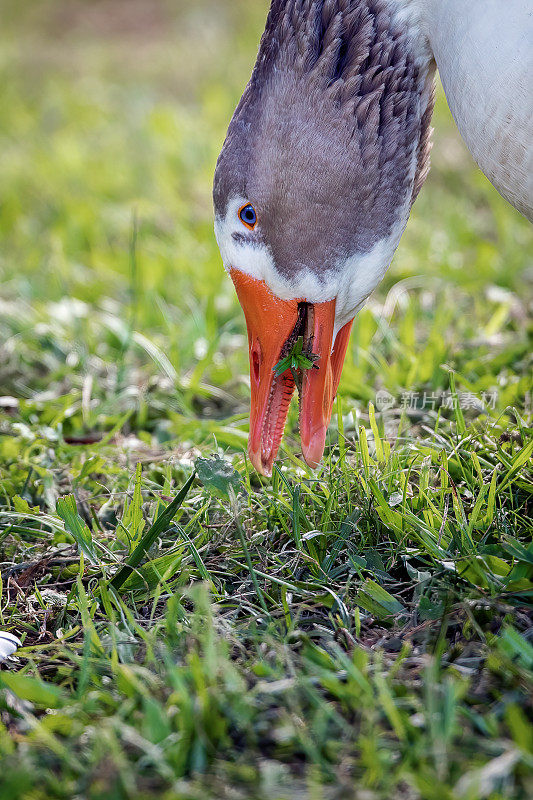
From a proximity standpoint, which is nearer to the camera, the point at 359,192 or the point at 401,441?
the point at 359,192

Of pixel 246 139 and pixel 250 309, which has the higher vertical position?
pixel 246 139

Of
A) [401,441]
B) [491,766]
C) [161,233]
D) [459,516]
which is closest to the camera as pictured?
[491,766]

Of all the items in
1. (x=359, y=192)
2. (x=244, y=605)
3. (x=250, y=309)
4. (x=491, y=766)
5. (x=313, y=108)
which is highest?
(x=313, y=108)

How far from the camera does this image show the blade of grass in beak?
97.5 inches

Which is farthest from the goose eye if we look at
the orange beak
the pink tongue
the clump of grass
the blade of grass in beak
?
the blade of grass in beak

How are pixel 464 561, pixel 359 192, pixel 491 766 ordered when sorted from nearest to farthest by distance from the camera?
pixel 491 766 < pixel 464 561 < pixel 359 192

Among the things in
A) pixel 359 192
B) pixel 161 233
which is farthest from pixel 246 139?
pixel 161 233

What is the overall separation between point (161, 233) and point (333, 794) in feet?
15.6

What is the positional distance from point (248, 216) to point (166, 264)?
8.18 ft

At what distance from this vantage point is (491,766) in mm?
1656

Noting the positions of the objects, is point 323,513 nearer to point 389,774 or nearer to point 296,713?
point 296,713

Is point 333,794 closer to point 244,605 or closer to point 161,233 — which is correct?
point 244,605

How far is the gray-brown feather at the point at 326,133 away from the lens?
263 centimetres

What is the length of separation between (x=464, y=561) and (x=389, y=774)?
72 centimetres
